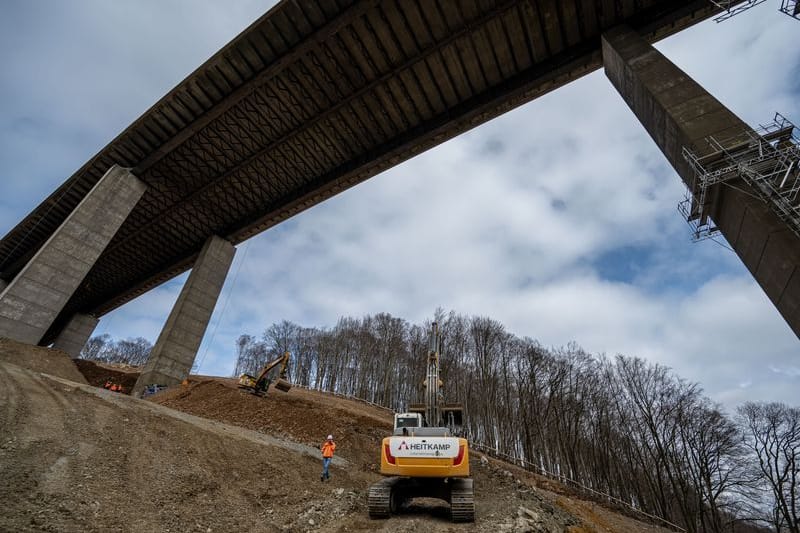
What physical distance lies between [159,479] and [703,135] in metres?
15.6

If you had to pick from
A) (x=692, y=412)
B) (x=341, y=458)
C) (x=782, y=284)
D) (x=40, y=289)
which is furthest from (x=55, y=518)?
(x=692, y=412)

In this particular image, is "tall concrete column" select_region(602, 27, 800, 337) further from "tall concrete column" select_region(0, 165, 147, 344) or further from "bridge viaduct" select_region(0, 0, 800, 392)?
"tall concrete column" select_region(0, 165, 147, 344)

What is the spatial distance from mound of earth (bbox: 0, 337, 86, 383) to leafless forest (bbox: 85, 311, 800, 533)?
28.5m

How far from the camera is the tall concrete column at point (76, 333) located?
41906mm

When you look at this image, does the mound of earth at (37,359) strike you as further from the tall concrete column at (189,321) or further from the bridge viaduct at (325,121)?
the tall concrete column at (189,321)

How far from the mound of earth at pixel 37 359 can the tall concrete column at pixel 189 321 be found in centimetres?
557

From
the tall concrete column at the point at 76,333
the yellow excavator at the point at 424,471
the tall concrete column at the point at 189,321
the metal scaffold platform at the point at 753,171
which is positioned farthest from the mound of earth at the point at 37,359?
the tall concrete column at the point at 76,333

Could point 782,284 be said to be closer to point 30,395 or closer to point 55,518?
point 55,518

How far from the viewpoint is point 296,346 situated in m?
59.3

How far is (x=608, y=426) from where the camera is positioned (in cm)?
3538

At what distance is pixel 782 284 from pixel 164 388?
1145 inches

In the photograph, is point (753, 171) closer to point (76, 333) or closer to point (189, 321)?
point (189, 321)

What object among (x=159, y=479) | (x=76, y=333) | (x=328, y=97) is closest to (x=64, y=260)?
(x=328, y=97)

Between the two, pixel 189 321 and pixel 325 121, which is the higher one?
pixel 325 121
